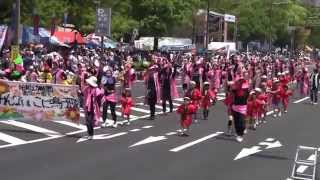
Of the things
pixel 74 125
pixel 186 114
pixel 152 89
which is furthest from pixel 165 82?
pixel 186 114

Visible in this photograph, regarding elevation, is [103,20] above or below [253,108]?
above

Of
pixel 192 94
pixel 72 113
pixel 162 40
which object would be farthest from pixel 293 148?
pixel 162 40

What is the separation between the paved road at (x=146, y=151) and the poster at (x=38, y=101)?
0.41m

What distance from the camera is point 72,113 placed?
64.2ft

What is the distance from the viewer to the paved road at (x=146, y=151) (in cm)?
1331

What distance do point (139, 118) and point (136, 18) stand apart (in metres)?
35.6

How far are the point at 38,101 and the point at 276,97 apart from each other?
32.7 ft

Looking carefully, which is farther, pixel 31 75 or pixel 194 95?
pixel 31 75

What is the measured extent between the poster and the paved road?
413 mm

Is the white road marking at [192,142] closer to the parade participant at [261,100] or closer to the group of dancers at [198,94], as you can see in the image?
the group of dancers at [198,94]

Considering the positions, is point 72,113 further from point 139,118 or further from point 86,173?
point 86,173

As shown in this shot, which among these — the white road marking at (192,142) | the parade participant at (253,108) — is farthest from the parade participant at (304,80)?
the white road marking at (192,142)

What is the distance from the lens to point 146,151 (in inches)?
A: 639

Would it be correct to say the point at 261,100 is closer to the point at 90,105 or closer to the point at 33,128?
the point at 90,105
